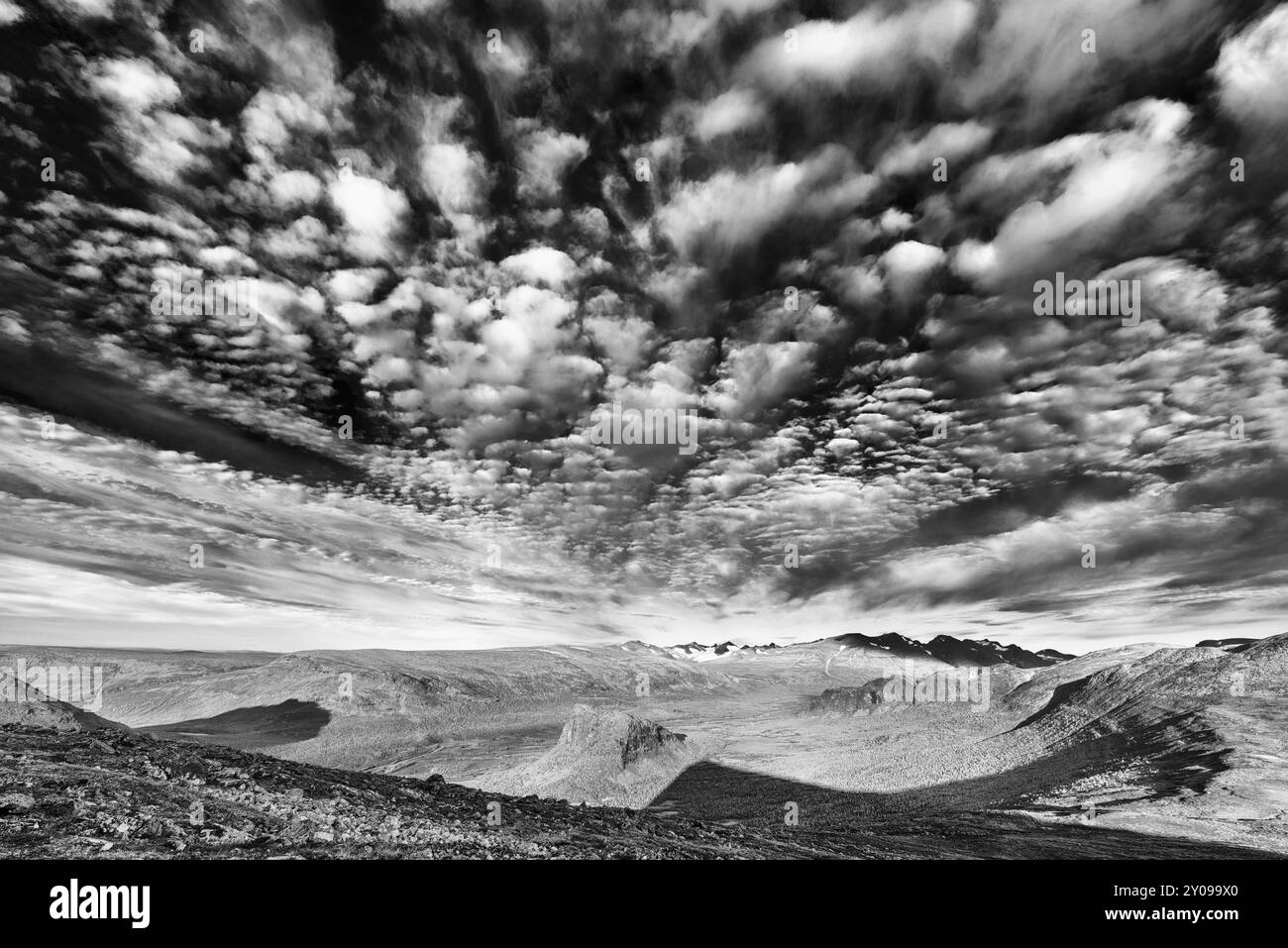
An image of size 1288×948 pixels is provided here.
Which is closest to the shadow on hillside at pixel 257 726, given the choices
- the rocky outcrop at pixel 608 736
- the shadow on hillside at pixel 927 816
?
the rocky outcrop at pixel 608 736

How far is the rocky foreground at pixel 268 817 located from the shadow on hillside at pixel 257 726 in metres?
71.3

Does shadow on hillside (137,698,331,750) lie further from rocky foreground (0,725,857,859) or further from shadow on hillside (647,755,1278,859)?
rocky foreground (0,725,857,859)

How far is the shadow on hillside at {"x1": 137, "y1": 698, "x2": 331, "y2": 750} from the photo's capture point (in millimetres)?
73375

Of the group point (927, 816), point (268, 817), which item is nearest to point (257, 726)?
point (927, 816)

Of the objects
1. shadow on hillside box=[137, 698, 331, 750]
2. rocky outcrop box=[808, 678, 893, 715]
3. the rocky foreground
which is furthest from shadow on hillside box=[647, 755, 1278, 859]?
shadow on hillside box=[137, 698, 331, 750]

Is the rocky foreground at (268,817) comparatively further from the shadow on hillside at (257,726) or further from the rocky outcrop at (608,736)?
the shadow on hillside at (257,726)

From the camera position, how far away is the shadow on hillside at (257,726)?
7338cm

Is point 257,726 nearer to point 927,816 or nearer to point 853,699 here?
point 853,699

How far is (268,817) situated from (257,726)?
97473 mm

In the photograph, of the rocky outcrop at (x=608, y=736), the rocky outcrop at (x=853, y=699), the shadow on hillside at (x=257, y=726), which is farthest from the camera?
the rocky outcrop at (x=853, y=699)

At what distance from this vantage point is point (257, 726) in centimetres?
8506

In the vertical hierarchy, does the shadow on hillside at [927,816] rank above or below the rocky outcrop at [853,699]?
above

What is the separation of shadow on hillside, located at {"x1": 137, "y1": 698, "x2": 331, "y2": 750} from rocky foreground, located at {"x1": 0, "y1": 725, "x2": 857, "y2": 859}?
71.3m
